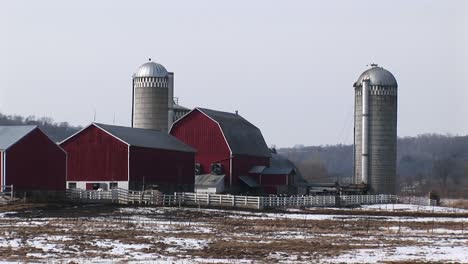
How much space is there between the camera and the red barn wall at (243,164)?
243 ft

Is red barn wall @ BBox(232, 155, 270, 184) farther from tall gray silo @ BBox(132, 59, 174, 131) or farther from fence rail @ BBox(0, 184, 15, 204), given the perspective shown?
fence rail @ BBox(0, 184, 15, 204)

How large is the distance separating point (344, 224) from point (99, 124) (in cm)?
2742

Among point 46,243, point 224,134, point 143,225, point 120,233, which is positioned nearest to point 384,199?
point 224,134

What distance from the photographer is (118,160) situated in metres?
63.2

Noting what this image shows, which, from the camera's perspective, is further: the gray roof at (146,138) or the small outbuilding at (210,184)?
the small outbuilding at (210,184)

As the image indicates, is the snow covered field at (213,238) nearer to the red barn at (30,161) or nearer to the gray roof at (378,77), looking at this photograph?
the red barn at (30,161)

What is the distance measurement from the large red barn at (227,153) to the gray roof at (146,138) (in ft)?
8.05

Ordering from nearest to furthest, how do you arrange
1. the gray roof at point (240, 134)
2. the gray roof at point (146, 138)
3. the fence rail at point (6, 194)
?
the fence rail at point (6, 194) < the gray roof at point (146, 138) < the gray roof at point (240, 134)

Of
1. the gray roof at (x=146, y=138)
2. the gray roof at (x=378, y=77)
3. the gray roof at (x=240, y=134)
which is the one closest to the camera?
the gray roof at (x=146, y=138)

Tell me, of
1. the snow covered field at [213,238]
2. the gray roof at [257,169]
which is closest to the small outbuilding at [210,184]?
the gray roof at [257,169]

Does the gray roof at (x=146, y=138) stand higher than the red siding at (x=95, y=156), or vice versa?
the gray roof at (x=146, y=138)

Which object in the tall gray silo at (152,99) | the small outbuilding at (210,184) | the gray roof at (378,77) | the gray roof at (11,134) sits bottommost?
the small outbuilding at (210,184)

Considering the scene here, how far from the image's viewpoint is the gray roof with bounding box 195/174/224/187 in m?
71.6

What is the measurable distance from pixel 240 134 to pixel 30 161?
2509 cm
